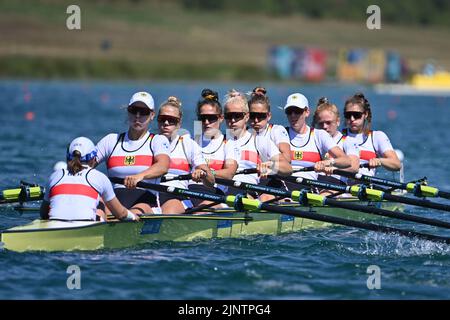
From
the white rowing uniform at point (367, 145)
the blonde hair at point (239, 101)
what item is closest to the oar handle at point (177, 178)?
the blonde hair at point (239, 101)

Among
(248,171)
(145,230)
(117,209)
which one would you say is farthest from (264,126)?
(117,209)

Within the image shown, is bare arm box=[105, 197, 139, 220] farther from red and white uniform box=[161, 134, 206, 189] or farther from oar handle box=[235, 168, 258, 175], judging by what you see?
oar handle box=[235, 168, 258, 175]

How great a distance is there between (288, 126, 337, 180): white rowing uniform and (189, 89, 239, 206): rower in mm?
1272

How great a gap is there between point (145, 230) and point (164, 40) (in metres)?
63.9

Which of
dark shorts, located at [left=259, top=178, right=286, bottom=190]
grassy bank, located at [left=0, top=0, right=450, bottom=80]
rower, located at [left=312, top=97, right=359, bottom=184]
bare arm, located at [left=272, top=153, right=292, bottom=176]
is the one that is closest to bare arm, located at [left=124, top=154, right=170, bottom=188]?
bare arm, located at [left=272, top=153, right=292, bottom=176]

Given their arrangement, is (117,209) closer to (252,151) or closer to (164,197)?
(164,197)

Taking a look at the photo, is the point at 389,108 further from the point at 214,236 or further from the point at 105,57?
the point at 214,236

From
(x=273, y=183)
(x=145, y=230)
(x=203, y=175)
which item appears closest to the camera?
(x=145, y=230)

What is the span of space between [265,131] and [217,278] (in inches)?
153

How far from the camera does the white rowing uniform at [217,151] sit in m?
12.0

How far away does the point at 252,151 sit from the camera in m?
12.4

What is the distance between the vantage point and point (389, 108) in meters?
43.7
